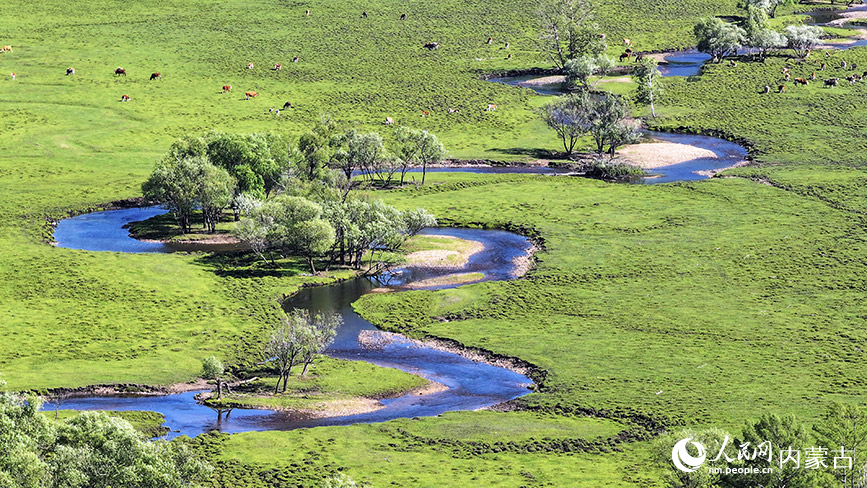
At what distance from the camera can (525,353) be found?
108562mm

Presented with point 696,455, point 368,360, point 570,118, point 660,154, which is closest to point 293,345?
point 368,360

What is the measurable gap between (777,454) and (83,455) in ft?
143

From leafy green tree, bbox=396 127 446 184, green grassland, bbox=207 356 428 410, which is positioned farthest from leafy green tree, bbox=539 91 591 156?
green grassland, bbox=207 356 428 410

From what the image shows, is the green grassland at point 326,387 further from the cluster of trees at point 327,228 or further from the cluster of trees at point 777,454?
the cluster of trees at point 777,454

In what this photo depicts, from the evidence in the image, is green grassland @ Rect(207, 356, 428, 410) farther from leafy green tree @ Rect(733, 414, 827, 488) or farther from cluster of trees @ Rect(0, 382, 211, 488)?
leafy green tree @ Rect(733, 414, 827, 488)

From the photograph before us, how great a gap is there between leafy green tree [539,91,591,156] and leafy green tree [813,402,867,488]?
99.8 m

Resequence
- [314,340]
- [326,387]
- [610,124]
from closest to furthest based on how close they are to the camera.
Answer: [314,340] < [326,387] < [610,124]

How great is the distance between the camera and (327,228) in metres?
127

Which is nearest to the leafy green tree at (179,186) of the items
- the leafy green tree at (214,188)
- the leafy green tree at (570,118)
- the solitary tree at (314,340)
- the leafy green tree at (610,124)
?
the leafy green tree at (214,188)

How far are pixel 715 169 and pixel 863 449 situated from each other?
96.2 metres

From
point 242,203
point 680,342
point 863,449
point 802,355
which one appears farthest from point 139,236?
point 863,449

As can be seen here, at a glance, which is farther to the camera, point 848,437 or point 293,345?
point 293,345

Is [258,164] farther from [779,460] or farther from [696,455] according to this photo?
[779,460]

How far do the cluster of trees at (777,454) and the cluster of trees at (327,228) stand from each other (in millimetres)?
59513
